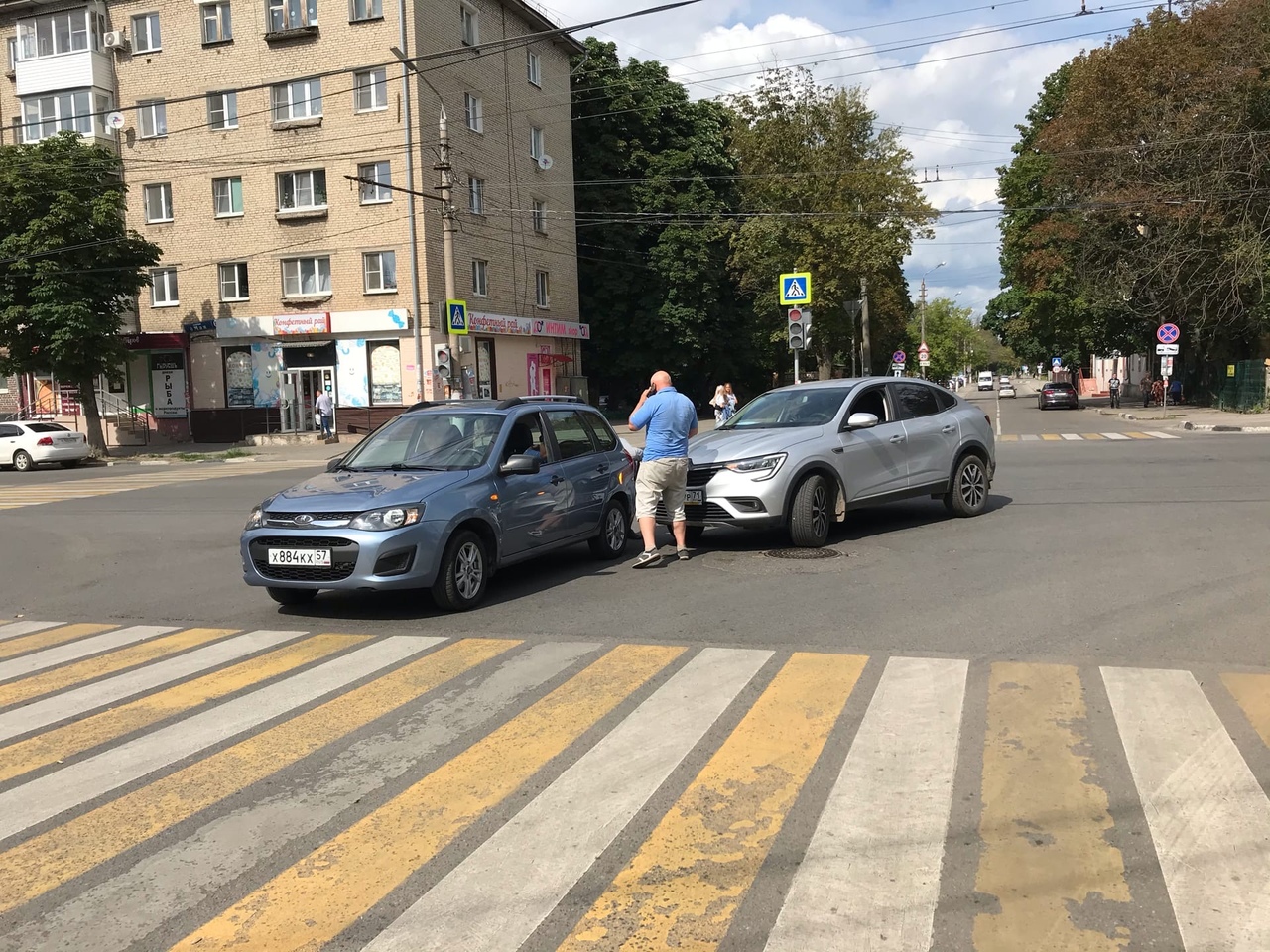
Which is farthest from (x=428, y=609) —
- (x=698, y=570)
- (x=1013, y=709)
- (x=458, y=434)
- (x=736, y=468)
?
(x=1013, y=709)

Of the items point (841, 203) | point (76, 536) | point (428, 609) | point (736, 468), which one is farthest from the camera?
point (841, 203)

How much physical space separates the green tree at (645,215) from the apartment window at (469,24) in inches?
331

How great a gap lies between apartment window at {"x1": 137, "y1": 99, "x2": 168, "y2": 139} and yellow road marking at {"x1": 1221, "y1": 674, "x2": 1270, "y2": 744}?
130 ft

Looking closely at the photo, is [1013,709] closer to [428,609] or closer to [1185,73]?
[428,609]

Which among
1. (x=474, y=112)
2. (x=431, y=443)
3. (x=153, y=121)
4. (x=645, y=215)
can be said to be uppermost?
(x=153, y=121)

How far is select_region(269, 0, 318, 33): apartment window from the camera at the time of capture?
115 feet

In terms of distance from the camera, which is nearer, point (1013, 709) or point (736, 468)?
point (1013, 709)

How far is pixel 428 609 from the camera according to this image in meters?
8.12

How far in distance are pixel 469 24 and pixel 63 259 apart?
15496 millimetres

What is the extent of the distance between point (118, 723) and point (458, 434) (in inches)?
160

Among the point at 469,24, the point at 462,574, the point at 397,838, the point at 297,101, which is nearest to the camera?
the point at 397,838

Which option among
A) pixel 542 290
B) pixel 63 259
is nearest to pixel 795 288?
pixel 542 290

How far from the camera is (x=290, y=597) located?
27.9ft

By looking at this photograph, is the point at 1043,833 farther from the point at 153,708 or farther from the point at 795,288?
the point at 795,288
